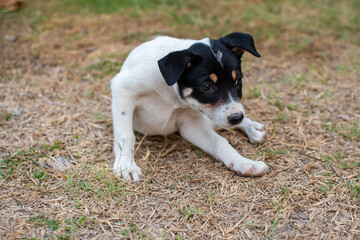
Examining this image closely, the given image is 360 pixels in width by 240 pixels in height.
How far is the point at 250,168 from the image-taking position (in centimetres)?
431

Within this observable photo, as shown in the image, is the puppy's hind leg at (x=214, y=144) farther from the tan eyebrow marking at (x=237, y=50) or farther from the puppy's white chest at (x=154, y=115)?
the tan eyebrow marking at (x=237, y=50)

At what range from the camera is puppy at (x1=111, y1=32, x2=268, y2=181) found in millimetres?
4051

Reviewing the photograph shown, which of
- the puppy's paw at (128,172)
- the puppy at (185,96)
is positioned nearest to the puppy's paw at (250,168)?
the puppy at (185,96)

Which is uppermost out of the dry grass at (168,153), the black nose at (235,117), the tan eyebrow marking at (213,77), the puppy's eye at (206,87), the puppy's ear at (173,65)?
the puppy's ear at (173,65)

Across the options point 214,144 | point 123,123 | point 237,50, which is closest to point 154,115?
point 123,123

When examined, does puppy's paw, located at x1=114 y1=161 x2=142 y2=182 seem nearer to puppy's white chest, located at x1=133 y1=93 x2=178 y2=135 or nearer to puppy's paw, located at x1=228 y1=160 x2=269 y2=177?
puppy's white chest, located at x1=133 y1=93 x2=178 y2=135

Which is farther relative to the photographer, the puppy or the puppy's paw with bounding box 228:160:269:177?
the puppy's paw with bounding box 228:160:269:177

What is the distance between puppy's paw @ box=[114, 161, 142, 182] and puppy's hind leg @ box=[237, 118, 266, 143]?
1668 millimetres

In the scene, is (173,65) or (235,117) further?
(235,117)

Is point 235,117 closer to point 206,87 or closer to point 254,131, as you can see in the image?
point 206,87

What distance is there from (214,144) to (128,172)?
117cm

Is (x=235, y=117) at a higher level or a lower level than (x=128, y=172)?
higher

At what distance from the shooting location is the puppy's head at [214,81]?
404cm

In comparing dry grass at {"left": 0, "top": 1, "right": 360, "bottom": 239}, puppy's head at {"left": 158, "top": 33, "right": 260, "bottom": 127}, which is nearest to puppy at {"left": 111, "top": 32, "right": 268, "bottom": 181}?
puppy's head at {"left": 158, "top": 33, "right": 260, "bottom": 127}
